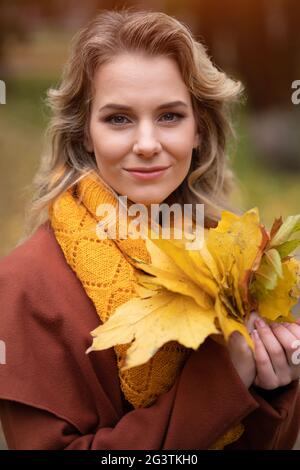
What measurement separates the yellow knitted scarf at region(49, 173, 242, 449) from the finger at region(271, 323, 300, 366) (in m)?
0.24

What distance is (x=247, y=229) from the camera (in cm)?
175

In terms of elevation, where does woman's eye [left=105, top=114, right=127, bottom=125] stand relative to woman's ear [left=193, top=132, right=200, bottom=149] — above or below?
above

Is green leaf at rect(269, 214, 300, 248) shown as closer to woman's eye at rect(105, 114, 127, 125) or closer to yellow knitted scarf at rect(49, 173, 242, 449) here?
yellow knitted scarf at rect(49, 173, 242, 449)

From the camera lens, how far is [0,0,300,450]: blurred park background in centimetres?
857

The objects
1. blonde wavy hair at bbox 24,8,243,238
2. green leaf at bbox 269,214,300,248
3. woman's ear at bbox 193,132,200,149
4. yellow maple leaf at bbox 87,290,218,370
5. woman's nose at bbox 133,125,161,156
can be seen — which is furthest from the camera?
woman's ear at bbox 193,132,200,149

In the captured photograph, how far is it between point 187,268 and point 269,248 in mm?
217

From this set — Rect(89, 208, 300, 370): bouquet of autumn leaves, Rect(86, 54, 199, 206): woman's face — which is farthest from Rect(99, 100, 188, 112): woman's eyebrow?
Rect(89, 208, 300, 370): bouquet of autumn leaves

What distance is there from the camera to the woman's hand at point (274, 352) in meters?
1.83

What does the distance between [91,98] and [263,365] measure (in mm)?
909

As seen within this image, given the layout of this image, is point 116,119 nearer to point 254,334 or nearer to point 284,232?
point 284,232

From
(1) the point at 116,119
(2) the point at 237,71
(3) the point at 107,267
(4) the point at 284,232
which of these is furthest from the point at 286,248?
(2) the point at 237,71

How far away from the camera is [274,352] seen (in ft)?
6.01

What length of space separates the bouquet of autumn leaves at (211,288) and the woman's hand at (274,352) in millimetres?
63

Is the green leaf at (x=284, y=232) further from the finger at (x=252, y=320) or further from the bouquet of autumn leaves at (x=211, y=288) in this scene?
the finger at (x=252, y=320)
